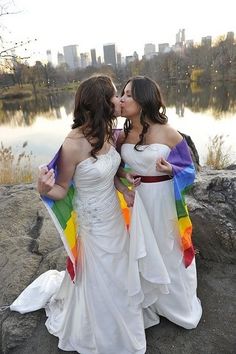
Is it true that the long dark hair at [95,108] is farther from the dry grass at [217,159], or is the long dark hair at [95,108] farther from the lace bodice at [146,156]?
the dry grass at [217,159]

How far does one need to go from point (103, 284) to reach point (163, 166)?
0.91 m

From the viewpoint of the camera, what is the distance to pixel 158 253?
2.25m

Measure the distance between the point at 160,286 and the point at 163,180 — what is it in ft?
2.55

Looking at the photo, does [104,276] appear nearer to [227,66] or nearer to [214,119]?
[214,119]

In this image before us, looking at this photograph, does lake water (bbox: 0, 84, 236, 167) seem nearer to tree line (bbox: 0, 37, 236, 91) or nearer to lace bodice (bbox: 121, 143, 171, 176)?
lace bodice (bbox: 121, 143, 171, 176)

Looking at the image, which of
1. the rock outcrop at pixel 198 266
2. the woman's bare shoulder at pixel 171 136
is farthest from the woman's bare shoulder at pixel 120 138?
the rock outcrop at pixel 198 266

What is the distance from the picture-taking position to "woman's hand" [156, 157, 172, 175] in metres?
2.13

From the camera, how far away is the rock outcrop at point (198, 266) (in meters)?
2.37

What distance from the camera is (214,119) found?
13.9 m

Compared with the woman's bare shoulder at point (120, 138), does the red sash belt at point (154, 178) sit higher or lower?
lower

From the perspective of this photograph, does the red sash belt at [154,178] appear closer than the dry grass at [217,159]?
Yes

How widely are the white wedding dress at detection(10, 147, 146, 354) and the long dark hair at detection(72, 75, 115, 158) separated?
155 millimetres

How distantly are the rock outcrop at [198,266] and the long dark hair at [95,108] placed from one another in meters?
A: 1.53

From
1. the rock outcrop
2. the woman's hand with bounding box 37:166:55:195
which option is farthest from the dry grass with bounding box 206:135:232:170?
the woman's hand with bounding box 37:166:55:195
